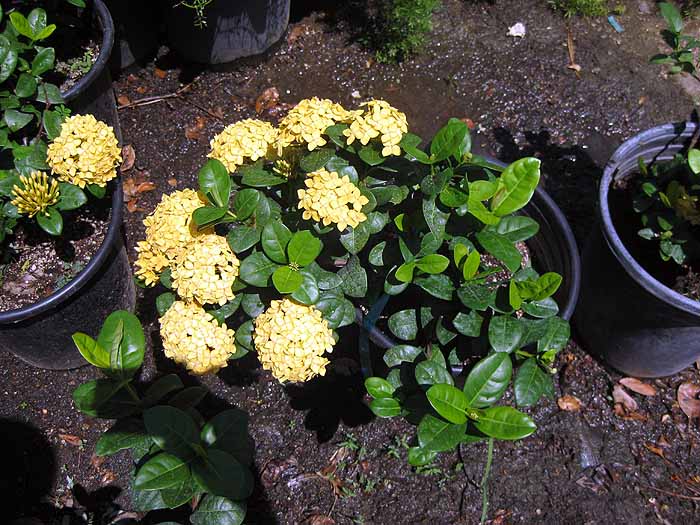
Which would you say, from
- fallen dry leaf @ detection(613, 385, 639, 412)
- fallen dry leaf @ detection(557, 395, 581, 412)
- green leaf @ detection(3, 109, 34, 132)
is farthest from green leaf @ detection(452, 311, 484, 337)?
green leaf @ detection(3, 109, 34, 132)

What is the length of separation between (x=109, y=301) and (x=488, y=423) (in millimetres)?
1508

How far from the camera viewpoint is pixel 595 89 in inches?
122

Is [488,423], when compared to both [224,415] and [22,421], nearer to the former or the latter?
[224,415]

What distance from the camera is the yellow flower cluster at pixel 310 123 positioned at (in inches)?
59.4

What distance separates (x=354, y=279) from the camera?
1604 mm

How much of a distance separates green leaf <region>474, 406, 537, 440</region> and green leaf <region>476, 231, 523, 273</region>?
344 millimetres

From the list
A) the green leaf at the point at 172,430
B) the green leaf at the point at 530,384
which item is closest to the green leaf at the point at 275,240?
the green leaf at the point at 172,430

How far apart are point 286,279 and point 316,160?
1.05 ft

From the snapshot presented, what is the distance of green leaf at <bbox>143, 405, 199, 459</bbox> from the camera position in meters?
1.42

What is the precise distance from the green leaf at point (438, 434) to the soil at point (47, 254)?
140cm

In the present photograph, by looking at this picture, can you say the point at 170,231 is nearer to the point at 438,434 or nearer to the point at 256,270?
the point at 256,270

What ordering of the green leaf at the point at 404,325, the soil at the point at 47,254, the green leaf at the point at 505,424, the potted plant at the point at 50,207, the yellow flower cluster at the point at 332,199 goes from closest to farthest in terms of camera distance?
1. the green leaf at the point at 505,424
2. the yellow flower cluster at the point at 332,199
3. the green leaf at the point at 404,325
4. the potted plant at the point at 50,207
5. the soil at the point at 47,254

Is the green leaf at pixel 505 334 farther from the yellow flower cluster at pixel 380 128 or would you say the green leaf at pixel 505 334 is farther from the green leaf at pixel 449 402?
the yellow flower cluster at pixel 380 128

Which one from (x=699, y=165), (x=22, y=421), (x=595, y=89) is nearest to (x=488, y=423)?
(x=699, y=165)
